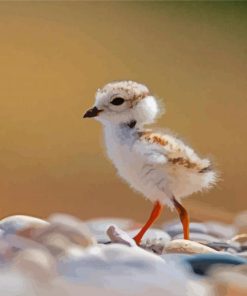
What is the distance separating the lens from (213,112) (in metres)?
1.34

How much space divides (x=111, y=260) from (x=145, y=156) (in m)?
0.21

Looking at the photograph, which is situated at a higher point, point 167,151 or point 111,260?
point 167,151

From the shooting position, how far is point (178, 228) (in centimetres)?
129

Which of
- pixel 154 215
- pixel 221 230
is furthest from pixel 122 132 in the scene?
pixel 221 230

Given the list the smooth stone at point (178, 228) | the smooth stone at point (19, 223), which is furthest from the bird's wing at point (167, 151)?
the smooth stone at point (19, 223)

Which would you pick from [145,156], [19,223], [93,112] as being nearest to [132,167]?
[145,156]

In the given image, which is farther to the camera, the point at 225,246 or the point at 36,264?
the point at 225,246

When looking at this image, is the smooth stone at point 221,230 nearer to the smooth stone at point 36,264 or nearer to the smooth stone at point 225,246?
the smooth stone at point 225,246

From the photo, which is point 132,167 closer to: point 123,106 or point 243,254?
point 123,106

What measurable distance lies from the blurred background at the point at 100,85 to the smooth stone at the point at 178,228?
0.02m

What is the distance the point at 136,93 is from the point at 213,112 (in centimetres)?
17

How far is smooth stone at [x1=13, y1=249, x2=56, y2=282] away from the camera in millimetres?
1173

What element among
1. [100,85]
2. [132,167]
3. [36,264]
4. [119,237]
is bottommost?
[36,264]

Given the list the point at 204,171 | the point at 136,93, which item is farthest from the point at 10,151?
the point at 204,171
